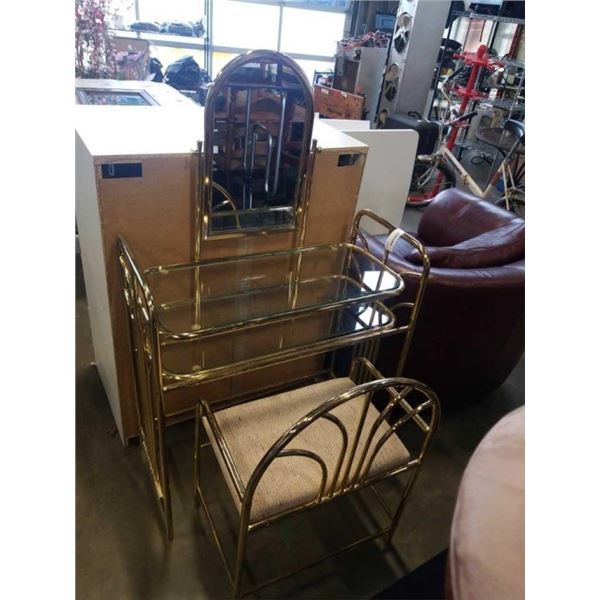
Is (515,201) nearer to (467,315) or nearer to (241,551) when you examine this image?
(467,315)

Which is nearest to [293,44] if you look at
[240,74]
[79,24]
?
[79,24]

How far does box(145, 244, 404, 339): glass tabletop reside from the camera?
3.78 feet

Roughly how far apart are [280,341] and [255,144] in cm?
61

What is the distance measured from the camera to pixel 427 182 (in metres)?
4.09

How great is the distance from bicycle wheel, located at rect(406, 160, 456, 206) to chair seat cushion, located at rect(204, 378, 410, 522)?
3.17 metres

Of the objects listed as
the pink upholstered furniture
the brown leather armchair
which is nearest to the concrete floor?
the brown leather armchair

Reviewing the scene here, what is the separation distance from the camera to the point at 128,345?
51.9 inches

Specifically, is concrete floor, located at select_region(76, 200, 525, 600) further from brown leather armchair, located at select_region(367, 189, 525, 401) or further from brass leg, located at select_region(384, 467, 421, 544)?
brown leather armchair, located at select_region(367, 189, 525, 401)

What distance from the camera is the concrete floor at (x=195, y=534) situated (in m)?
1.22

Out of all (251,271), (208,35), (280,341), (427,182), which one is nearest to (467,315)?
(280,341)

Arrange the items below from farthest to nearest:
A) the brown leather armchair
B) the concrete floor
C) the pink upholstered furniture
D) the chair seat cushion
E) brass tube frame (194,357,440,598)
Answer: the brown leather armchair → the concrete floor → the chair seat cushion → brass tube frame (194,357,440,598) → the pink upholstered furniture
